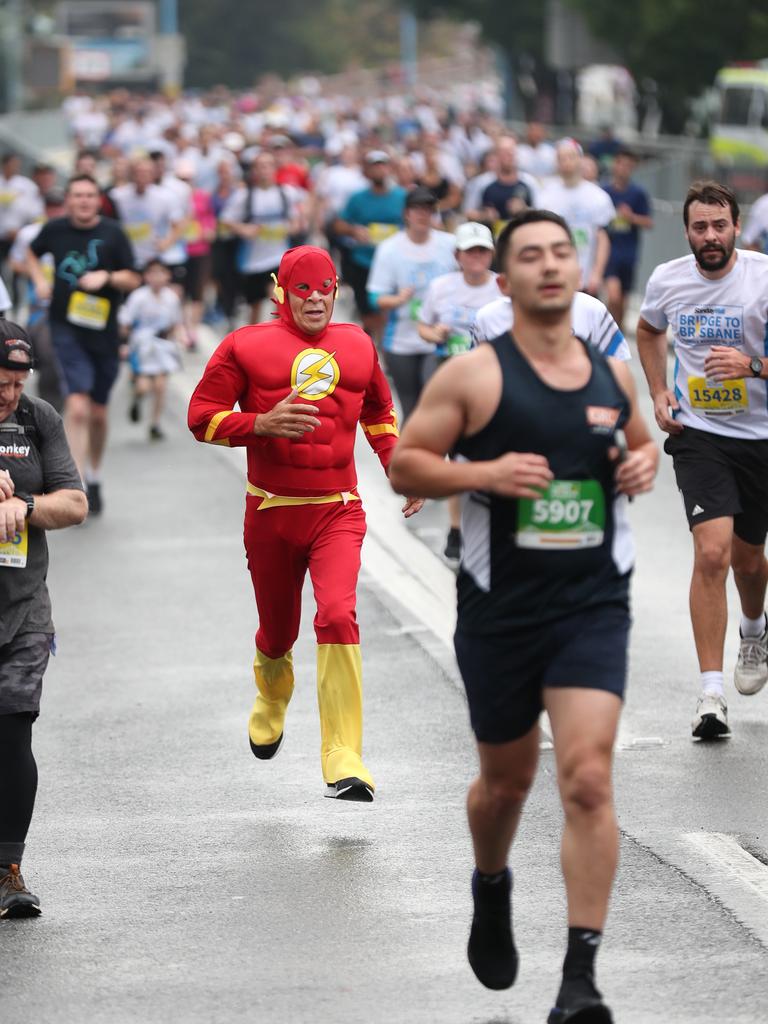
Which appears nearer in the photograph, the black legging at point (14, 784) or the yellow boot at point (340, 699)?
the black legging at point (14, 784)

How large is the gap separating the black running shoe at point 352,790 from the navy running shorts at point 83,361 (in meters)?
7.45

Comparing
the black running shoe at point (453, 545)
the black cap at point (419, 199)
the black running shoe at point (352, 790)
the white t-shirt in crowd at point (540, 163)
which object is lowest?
the white t-shirt in crowd at point (540, 163)

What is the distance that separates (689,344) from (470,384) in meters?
3.61

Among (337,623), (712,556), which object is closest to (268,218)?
(712,556)

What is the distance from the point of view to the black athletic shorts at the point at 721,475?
29.3 feet

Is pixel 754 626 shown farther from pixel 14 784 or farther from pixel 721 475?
pixel 14 784

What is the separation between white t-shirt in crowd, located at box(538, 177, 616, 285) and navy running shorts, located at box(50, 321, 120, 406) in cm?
649

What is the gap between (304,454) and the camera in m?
8.07

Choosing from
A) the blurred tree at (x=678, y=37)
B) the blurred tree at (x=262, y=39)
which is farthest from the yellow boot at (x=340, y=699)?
the blurred tree at (x=262, y=39)

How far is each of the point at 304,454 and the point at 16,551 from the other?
1483mm

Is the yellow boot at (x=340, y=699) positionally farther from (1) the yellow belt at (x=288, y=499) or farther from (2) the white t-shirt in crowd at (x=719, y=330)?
(2) the white t-shirt in crowd at (x=719, y=330)

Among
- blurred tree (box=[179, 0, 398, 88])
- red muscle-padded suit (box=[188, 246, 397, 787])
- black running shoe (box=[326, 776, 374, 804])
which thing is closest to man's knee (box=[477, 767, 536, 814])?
black running shoe (box=[326, 776, 374, 804])

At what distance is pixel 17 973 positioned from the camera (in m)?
6.22

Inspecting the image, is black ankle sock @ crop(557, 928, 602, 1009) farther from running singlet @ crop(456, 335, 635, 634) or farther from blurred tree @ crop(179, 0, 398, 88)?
blurred tree @ crop(179, 0, 398, 88)
